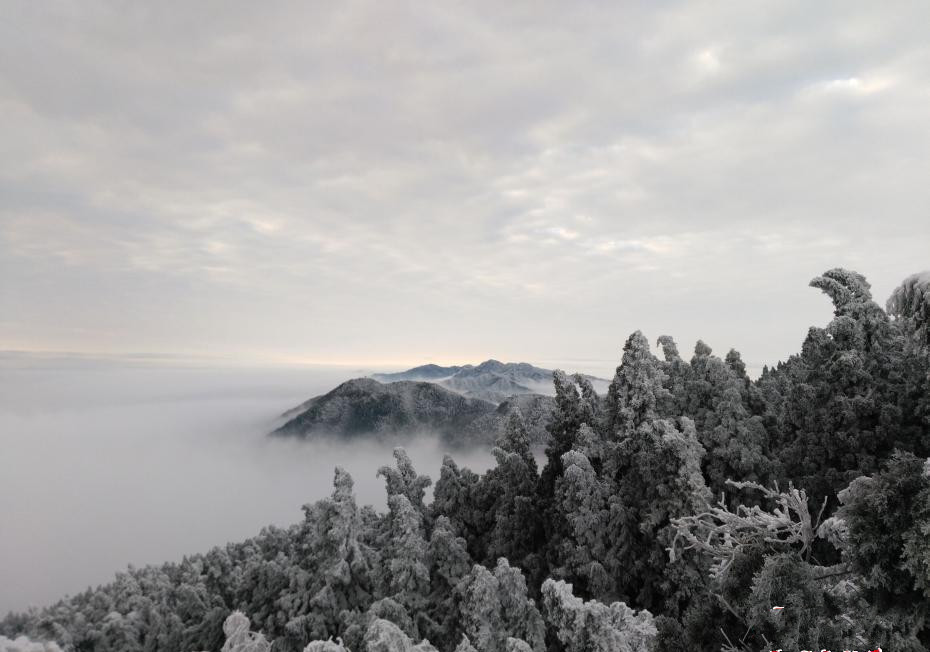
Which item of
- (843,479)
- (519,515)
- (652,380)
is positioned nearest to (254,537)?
(519,515)

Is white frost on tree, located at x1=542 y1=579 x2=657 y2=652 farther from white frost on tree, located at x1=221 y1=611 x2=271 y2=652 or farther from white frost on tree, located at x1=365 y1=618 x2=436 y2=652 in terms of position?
white frost on tree, located at x1=221 y1=611 x2=271 y2=652

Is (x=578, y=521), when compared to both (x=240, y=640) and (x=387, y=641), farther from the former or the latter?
(x=240, y=640)

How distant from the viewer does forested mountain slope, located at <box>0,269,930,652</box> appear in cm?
2319

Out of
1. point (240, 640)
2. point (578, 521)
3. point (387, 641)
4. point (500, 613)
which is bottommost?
point (500, 613)

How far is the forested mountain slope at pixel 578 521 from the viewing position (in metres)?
23.2

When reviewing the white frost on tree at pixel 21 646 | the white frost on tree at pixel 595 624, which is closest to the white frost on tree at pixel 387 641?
the white frost on tree at pixel 595 624

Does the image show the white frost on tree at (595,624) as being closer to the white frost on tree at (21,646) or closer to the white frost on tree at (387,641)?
the white frost on tree at (387,641)

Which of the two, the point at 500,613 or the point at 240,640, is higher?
the point at 240,640

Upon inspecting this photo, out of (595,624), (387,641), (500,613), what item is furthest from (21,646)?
(500,613)

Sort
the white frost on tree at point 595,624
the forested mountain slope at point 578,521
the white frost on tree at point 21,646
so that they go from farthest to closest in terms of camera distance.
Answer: the forested mountain slope at point 578,521
the white frost on tree at point 595,624
the white frost on tree at point 21,646

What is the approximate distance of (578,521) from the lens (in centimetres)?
2842

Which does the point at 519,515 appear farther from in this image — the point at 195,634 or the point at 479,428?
the point at 479,428

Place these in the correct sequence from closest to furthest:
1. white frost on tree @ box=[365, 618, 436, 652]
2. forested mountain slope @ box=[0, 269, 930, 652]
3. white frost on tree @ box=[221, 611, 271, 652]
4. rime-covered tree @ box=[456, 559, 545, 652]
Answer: white frost on tree @ box=[365, 618, 436, 652] < white frost on tree @ box=[221, 611, 271, 652] < rime-covered tree @ box=[456, 559, 545, 652] < forested mountain slope @ box=[0, 269, 930, 652]

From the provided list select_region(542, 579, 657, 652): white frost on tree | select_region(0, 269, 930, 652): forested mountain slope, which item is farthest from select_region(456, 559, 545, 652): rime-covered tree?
select_region(542, 579, 657, 652): white frost on tree
